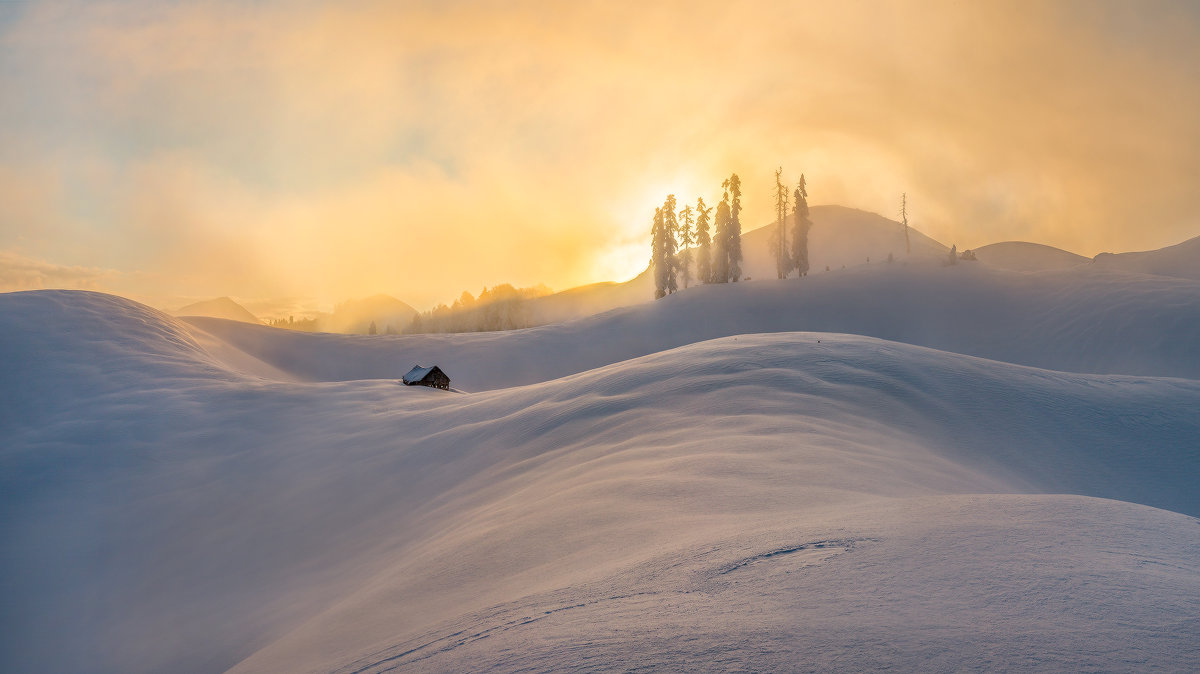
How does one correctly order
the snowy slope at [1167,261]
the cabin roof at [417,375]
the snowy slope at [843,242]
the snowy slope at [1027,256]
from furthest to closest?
the snowy slope at [843,242] → the snowy slope at [1027,256] → the snowy slope at [1167,261] → the cabin roof at [417,375]

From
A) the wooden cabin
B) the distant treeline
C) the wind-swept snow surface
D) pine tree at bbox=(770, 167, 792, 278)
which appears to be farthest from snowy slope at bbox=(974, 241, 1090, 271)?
the wind-swept snow surface

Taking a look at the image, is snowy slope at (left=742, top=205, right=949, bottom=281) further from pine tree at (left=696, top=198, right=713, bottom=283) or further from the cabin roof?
the cabin roof

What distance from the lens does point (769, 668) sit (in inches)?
120

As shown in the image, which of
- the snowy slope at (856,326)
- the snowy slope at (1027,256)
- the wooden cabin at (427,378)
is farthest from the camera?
the snowy slope at (1027,256)

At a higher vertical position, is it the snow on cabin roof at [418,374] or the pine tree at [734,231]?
the pine tree at [734,231]

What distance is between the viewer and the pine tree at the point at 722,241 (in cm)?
7109

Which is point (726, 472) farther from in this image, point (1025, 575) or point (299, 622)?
point (299, 622)

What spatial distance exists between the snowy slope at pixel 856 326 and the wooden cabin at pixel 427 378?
11.8 metres

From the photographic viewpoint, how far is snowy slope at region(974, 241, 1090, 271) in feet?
454

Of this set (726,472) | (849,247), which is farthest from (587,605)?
(849,247)

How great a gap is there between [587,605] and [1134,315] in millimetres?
57958

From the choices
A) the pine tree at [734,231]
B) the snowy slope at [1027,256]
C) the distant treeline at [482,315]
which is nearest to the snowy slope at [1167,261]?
the snowy slope at [1027,256]

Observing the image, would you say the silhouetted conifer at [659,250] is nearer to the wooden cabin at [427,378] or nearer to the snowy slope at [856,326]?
the snowy slope at [856,326]

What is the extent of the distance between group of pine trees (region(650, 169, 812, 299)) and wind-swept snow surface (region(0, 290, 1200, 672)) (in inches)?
1950
